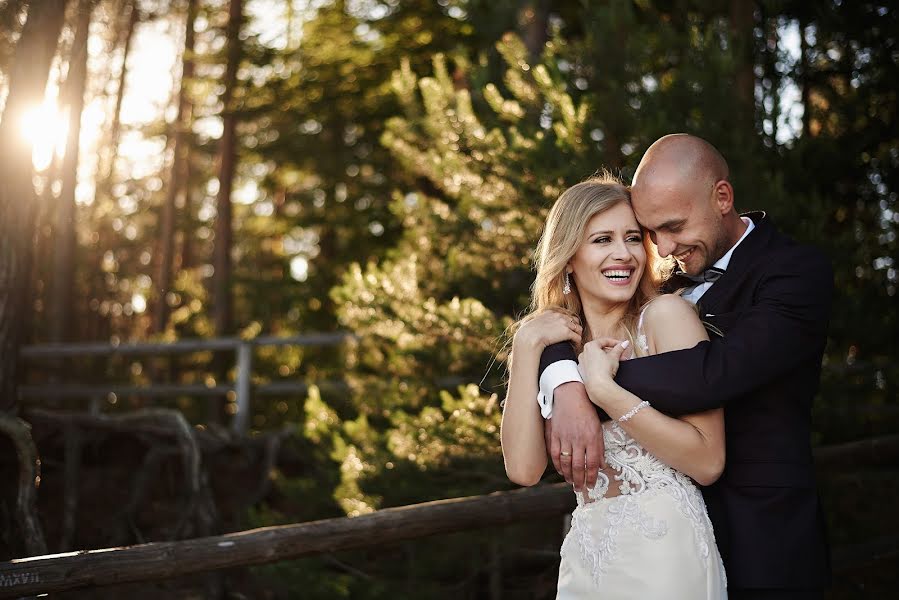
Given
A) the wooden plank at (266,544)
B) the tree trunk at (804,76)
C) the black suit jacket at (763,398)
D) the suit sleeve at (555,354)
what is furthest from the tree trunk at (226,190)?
the black suit jacket at (763,398)

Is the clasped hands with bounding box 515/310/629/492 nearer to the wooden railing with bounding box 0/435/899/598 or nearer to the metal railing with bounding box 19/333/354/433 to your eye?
the wooden railing with bounding box 0/435/899/598

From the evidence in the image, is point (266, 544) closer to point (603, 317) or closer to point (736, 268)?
point (603, 317)

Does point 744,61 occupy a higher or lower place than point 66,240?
higher

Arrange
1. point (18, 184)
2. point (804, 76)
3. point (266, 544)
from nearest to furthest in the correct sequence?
1. point (266, 544)
2. point (18, 184)
3. point (804, 76)

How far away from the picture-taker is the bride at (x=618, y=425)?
7.10ft

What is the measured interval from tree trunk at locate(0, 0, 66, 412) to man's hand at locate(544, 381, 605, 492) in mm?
3953

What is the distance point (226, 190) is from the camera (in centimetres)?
1335

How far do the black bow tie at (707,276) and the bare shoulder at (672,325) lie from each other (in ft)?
0.82

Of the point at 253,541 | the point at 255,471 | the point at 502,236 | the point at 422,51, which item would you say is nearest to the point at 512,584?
the point at 502,236

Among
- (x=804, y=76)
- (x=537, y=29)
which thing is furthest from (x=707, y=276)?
(x=537, y=29)

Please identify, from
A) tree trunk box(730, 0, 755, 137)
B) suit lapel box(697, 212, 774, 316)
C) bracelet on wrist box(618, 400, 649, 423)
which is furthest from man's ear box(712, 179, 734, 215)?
tree trunk box(730, 0, 755, 137)

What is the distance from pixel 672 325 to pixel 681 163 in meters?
0.57

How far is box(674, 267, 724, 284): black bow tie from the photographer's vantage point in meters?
2.47

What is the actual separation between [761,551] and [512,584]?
3667 mm
